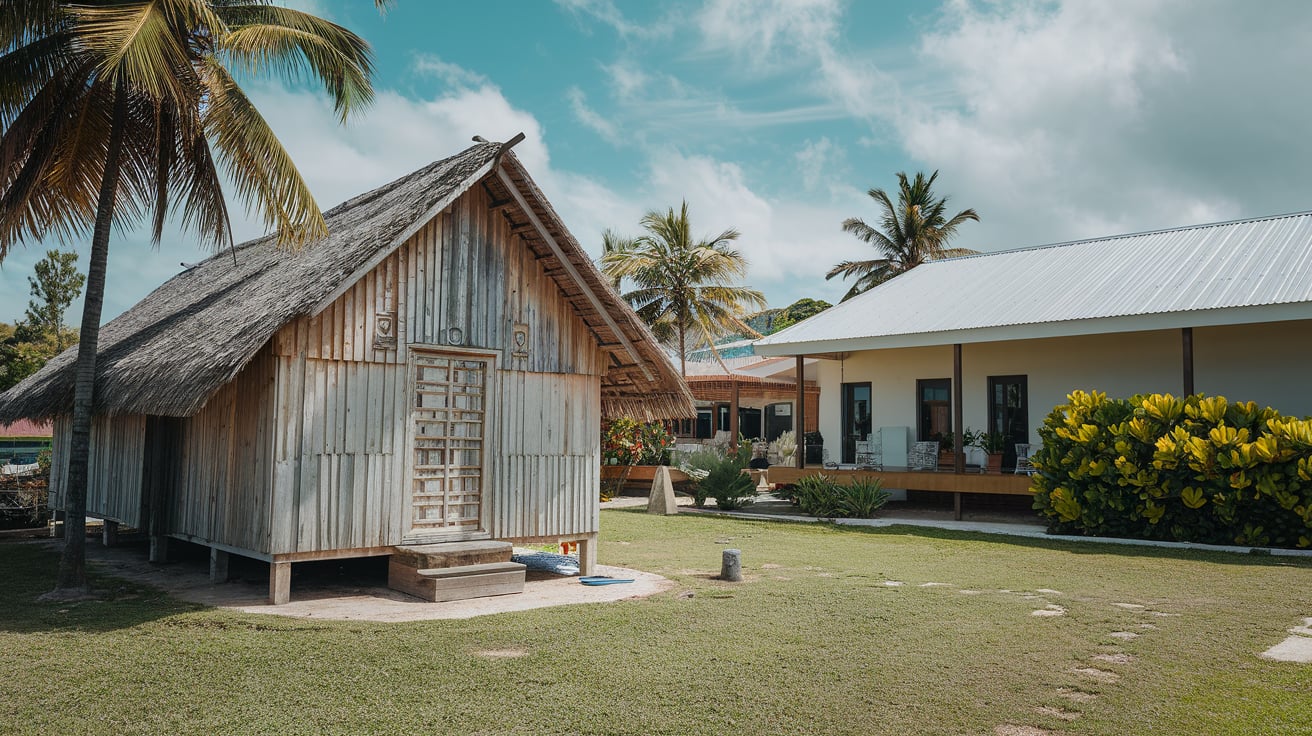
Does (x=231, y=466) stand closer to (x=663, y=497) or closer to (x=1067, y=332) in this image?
(x=663, y=497)

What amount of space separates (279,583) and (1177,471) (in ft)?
37.5

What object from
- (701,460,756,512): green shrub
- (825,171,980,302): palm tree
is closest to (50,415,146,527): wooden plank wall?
(701,460,756,512): green shrub

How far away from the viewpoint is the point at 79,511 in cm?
919

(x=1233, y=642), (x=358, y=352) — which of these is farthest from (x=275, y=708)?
(x=1233, y=642)

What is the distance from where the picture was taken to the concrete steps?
29.3ft

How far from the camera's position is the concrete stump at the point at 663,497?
59.9 feet

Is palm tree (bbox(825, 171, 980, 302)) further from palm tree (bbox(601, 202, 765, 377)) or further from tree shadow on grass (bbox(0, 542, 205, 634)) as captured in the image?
tree shadow on grass (bbox(0, 542, 205, 634))

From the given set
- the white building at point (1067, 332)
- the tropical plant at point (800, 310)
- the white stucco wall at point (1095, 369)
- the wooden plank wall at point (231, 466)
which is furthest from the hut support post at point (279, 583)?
the tropical plant at point (800, 310)

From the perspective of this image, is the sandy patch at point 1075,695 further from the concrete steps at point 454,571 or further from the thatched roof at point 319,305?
the thatched roof at point 319,305

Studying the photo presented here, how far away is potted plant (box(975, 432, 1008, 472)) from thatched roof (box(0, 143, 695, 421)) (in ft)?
27.3

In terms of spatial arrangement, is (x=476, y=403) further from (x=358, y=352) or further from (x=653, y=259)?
(x=653, y=259)

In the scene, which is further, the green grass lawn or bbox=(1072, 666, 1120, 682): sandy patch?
bbox=(1072, 666, 1120, 682): sandy patch

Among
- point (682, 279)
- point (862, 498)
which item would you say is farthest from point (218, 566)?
point (682, 279)

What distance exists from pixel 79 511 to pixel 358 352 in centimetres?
313
